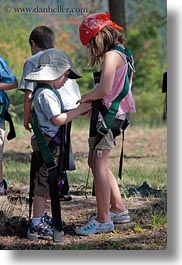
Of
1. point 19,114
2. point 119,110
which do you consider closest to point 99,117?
point 119,110

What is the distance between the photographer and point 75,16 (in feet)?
38.0

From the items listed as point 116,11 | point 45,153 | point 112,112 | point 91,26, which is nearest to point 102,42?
point 91,26

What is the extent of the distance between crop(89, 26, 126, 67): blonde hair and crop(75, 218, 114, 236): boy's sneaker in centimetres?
94

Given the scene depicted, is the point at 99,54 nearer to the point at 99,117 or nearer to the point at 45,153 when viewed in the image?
the point at 99,117

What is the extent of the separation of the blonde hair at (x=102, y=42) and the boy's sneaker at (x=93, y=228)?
3.09ft

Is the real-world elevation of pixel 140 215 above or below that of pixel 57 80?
below

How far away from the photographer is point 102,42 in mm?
4426

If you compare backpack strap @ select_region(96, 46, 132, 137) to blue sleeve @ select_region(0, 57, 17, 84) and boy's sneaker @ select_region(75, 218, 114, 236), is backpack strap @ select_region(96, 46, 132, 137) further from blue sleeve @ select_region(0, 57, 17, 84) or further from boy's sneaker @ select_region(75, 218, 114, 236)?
blue sleeve @ select_region(0, 57, 17, 84)

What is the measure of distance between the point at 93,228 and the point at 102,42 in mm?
1086

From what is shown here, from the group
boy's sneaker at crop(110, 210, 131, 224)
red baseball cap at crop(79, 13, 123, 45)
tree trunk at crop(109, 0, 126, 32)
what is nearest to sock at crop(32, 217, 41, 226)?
boy's sneaker at crop(110, 210, 131, 224)

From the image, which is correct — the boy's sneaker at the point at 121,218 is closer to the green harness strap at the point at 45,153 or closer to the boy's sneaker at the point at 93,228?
the boy's sneaker at the point at 93,228

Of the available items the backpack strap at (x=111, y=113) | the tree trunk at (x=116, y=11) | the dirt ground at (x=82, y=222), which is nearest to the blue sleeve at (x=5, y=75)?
the dirt ground at (x=82, y=222)

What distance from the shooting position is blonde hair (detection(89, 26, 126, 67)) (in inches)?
174

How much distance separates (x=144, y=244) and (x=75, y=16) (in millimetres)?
7509
